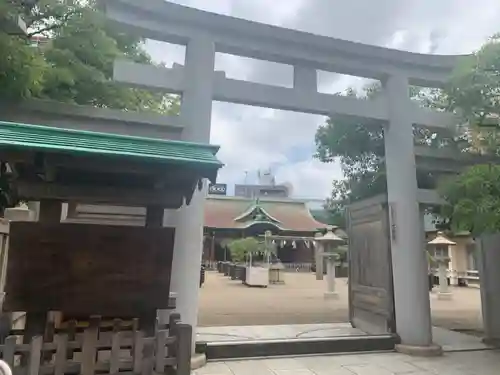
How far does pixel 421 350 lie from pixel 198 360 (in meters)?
2.95

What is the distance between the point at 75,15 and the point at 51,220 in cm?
265

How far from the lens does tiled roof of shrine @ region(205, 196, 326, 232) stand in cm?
2766

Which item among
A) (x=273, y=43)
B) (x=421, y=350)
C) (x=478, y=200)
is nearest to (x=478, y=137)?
(x=478, y=200)

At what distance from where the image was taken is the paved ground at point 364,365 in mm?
4410

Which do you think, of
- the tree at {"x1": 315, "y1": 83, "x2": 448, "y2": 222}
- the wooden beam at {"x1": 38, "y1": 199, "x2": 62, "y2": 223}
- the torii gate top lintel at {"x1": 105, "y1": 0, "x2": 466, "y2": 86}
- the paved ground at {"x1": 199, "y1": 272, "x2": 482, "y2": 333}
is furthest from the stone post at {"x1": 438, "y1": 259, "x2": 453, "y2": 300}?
the wooden beam at {"x1": 38, "y1": 199, "x2": 62, "y2": 223}

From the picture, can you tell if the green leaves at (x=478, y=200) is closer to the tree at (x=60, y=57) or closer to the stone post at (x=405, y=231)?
the stone post at (x=405, y=231)

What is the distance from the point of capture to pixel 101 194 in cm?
327

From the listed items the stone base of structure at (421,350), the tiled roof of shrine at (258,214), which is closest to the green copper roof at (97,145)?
the stone base of structure at (421,350)

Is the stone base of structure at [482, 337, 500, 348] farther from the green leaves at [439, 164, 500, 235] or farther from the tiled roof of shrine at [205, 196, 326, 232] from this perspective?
the tiled roof of shrine at [205, 196, 326, 232]

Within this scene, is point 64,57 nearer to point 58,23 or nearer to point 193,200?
point 58,23

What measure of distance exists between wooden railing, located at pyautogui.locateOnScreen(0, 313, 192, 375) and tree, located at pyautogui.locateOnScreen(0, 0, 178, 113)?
2.44m

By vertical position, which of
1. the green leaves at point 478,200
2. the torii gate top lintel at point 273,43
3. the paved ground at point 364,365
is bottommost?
the paved ground at point 364,365

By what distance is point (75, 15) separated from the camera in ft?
14.8

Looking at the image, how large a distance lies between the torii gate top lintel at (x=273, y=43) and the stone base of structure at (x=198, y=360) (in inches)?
→ 152
